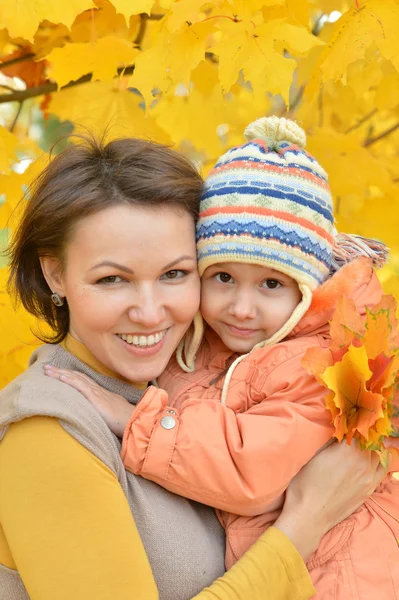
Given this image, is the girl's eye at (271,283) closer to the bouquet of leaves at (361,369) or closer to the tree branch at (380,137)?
the bouquet of leaves at (361,369)

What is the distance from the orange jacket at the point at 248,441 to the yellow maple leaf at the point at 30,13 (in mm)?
1132

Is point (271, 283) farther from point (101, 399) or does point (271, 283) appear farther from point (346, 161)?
point (346, 161)

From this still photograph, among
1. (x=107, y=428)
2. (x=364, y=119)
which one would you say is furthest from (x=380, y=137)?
(x=107, y=428)

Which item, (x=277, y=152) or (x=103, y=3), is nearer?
(x=277, y=152)

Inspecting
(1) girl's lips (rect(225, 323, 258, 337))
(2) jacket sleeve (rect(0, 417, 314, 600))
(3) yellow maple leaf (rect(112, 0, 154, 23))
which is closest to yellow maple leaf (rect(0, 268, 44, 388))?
(1) girl's lips (rect(225, 323, 258, 337))

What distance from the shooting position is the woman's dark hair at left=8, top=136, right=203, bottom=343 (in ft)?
6.18

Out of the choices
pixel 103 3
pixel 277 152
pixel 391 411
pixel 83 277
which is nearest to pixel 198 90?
pixel 103 3

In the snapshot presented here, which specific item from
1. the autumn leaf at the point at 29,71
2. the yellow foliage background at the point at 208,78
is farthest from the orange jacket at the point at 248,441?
the autumn leaf at the point at 29,71

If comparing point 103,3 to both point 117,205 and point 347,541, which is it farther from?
point 347,541

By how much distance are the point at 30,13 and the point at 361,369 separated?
4.63ft

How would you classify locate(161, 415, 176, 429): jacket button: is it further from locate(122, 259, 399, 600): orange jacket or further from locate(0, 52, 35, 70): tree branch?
locate(0, 52, 35, 70): tree branch

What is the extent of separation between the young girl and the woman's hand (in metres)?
0.05

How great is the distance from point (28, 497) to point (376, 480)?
3.37 ft

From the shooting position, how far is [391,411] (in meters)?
1.88
